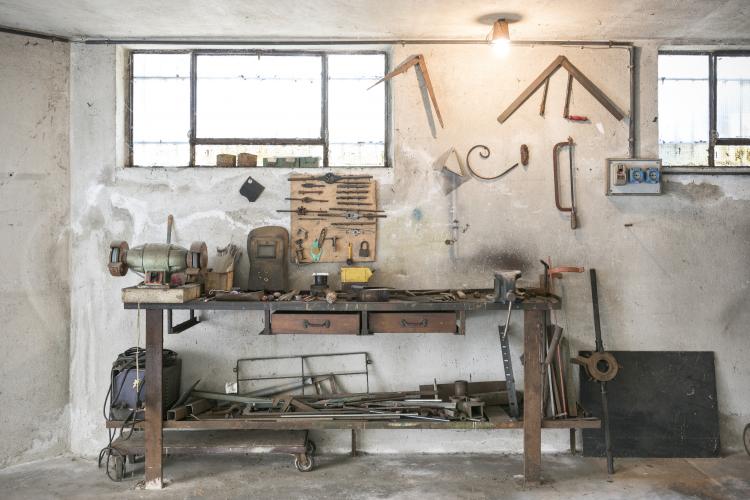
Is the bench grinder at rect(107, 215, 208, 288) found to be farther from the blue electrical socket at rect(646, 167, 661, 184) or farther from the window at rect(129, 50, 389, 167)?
the blue electrical socket at rect(646, 167, 661, 184)

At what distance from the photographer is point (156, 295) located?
9.87 feet

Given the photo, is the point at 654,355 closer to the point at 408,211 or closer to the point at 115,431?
the point at 408,211

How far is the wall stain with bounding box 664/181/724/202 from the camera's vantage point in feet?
12.0

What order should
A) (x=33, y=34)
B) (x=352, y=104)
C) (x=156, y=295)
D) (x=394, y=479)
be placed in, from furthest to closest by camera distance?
(x=352, y=104) → (x=33, y=34) → (x=394, y=479) → (x=156, y=295)

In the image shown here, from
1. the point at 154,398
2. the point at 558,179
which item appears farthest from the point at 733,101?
the point at 154,398

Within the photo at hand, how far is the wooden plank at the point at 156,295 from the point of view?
3.00 metres

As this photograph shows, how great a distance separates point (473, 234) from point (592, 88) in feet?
4.17

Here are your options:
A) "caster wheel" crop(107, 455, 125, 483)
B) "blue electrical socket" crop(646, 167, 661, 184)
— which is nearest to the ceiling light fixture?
"blue electrical socket" crop(646, 167, 661, 184)

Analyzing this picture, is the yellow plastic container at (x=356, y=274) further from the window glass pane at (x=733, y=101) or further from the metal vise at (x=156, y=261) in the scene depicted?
the window glass pane at (x=733, y=101)

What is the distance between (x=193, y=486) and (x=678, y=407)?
316 centimetres

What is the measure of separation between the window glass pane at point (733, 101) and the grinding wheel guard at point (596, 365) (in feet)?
6.14

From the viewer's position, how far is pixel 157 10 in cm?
319

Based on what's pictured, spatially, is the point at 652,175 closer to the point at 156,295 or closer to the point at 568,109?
the point at 568,109

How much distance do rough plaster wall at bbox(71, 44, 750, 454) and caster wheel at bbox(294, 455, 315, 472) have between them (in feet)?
0.99
